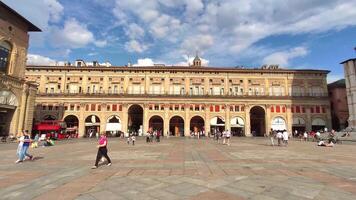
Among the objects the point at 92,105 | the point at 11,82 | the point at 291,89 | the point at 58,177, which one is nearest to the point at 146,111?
the point at 92,105

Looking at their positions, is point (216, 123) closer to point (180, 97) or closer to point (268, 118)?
point (180, 97)

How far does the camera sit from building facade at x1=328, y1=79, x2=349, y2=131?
2244 inches

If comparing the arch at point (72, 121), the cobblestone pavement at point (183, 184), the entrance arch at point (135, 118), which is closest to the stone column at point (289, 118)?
the entrance arch at point (135, 118)

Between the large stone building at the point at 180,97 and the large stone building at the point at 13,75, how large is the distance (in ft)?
57.1

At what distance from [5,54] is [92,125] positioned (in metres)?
24.1

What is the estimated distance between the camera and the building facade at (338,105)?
187ft

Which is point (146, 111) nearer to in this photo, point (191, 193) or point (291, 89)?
point (291, 89)

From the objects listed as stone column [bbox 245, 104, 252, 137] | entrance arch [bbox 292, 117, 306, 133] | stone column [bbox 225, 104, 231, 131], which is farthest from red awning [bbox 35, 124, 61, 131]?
entrance arch [bbox 292, 117, 306, 133]

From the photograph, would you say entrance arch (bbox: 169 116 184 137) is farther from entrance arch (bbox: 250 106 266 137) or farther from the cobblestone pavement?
the cobblestone pavement

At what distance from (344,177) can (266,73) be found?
173 feet

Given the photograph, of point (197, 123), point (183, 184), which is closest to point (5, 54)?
point (183, 184)

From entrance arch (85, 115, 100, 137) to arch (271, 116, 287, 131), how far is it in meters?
38.0

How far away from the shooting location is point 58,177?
864cm

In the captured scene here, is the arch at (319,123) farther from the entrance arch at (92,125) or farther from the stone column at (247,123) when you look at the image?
the entrance arch at (92,125)
